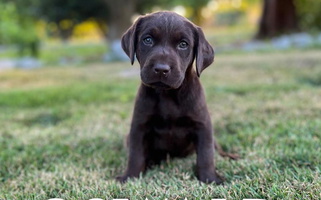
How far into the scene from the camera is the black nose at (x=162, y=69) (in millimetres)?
2787

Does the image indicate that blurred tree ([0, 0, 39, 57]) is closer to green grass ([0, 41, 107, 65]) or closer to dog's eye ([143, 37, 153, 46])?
green grass ([0, 41, 107, 65])

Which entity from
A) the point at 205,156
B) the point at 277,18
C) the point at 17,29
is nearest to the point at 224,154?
the point at 205,156

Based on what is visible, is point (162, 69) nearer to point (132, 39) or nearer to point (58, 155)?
point (132, 39)

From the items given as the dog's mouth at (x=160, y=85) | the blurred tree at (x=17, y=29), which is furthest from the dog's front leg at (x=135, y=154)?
the blurred tree at (x=17, y=29)

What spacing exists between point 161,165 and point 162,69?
42.4 inches

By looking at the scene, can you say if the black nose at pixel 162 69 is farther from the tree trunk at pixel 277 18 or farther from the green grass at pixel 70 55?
the tree trunk at pixel 277 18

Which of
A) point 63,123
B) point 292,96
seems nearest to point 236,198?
point 63,123

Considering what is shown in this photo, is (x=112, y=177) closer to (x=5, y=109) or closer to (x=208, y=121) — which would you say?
(x=208, y=121)

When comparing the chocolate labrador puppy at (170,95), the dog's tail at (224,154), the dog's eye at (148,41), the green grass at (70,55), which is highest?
the dog's eye at (148,41)

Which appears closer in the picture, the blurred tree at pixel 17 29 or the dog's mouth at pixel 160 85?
the dog's mouth at pixel 160 85

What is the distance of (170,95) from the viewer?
3170 mm

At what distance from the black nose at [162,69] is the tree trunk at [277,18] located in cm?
1689

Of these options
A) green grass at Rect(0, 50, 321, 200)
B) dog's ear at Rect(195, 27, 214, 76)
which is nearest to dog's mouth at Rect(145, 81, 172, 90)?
dog's ear at Rect(195, 27, 214, 76)

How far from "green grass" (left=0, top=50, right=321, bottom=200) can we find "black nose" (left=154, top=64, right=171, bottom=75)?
2.71 feet
